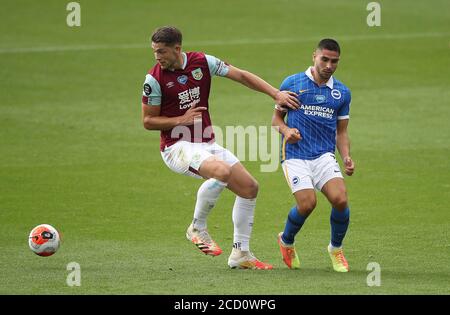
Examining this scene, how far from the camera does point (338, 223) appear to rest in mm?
10250

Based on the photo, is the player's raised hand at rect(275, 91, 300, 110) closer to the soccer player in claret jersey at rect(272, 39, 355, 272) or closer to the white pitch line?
the soccer player in claret jersey at rect(272, 39, 355, 272)

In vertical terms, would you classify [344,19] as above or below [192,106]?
above

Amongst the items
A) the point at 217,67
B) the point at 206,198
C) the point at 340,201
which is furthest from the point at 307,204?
the point at 217,67

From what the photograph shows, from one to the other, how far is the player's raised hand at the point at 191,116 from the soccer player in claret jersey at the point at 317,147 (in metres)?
0.78

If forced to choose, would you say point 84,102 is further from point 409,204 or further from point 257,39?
point 409,204

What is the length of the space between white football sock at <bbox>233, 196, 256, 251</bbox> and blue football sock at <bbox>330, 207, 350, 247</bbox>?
84 cm

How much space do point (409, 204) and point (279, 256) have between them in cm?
319

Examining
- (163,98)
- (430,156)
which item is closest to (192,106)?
(163,98)

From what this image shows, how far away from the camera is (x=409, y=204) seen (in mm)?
13680

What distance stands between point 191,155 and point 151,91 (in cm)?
78

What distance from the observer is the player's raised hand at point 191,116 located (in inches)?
403

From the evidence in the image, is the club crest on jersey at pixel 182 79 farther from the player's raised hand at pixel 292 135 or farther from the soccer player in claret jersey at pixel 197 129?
the player's raised hand at pixel 292 135

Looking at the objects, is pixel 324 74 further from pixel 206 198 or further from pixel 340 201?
pixel 206 198

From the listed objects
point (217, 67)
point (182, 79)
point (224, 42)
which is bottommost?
point (182, 79)
